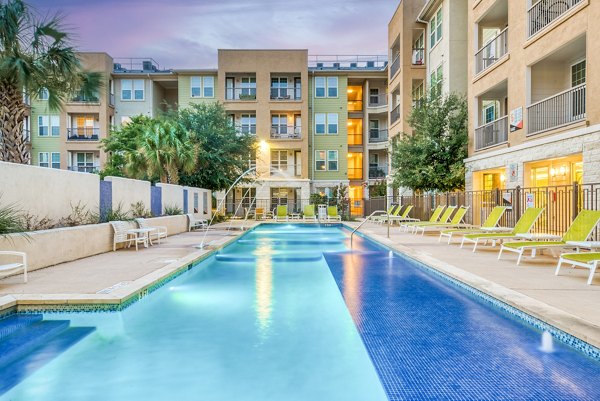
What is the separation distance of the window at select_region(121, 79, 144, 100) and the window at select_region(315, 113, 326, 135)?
47.9 ft

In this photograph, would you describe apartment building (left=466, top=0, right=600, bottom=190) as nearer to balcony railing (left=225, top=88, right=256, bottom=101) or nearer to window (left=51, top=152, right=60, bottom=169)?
balcony railing (left=225, top=88, right=256, bottom=101)

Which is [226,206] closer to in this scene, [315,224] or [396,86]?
[315,224]

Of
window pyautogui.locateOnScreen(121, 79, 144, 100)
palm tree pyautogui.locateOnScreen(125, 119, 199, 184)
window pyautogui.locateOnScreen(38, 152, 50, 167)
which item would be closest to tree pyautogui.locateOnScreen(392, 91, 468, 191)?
palm tree pyautogui.locateOnScreen(125, 119, 199, 184)

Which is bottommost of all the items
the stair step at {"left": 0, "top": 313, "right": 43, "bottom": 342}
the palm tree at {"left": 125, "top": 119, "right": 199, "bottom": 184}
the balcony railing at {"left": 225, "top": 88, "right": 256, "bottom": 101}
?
the stair step at {"left": 0, "top": 313, "right": 43, "bottom": 342}

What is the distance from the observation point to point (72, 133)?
1406 inches

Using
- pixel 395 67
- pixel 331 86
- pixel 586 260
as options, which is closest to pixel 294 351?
pixel 586 260

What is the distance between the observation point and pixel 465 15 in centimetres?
2169

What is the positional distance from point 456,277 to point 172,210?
1404cm

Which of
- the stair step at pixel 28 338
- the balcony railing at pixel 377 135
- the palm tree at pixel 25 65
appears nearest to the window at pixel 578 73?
the palm tree at pixel 25 65

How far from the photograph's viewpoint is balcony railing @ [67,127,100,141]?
1399 inches

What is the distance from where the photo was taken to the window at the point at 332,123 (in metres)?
35.2

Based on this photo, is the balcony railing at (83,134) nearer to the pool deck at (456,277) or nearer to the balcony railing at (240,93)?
the balcony railing at (240,93)

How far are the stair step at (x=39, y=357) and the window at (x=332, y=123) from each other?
31.1 meters

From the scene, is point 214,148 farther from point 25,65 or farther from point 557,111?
point 557,111
